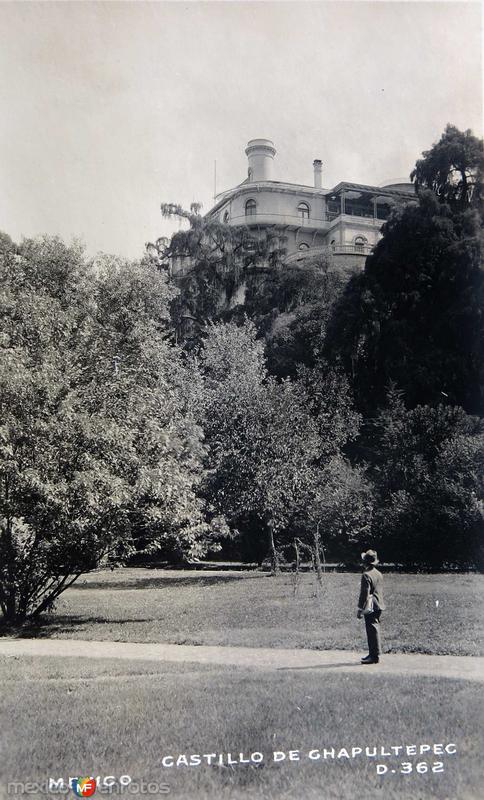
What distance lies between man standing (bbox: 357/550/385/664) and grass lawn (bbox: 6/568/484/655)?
975 mm

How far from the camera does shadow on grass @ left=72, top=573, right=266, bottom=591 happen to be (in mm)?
23547

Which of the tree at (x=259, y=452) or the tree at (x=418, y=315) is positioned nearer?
the tree at (x=259, y=452)

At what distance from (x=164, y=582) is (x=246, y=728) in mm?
18674

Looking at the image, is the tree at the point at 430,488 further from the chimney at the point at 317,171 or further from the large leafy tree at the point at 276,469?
the chimney at the point at 317,171

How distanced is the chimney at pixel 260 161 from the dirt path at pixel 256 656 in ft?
171

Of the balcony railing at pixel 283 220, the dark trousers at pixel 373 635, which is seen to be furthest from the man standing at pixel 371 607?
the balcony railing at pixel 283 220

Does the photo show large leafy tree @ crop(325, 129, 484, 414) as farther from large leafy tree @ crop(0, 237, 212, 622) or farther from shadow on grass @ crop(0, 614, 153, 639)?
shadow on grass @ crop(0, 614, 153, 639)

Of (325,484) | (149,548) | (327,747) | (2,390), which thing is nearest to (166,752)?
(327,747)

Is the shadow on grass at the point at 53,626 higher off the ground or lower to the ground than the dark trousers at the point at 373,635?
lower

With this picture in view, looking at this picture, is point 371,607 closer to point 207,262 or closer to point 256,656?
point 256,656

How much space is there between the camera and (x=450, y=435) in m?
25.3

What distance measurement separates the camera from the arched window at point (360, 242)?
57.3 metres

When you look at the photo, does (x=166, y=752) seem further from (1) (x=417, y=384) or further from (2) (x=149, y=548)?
(1) (x=417, y=384)

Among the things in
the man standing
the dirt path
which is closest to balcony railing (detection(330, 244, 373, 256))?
the dirt path
